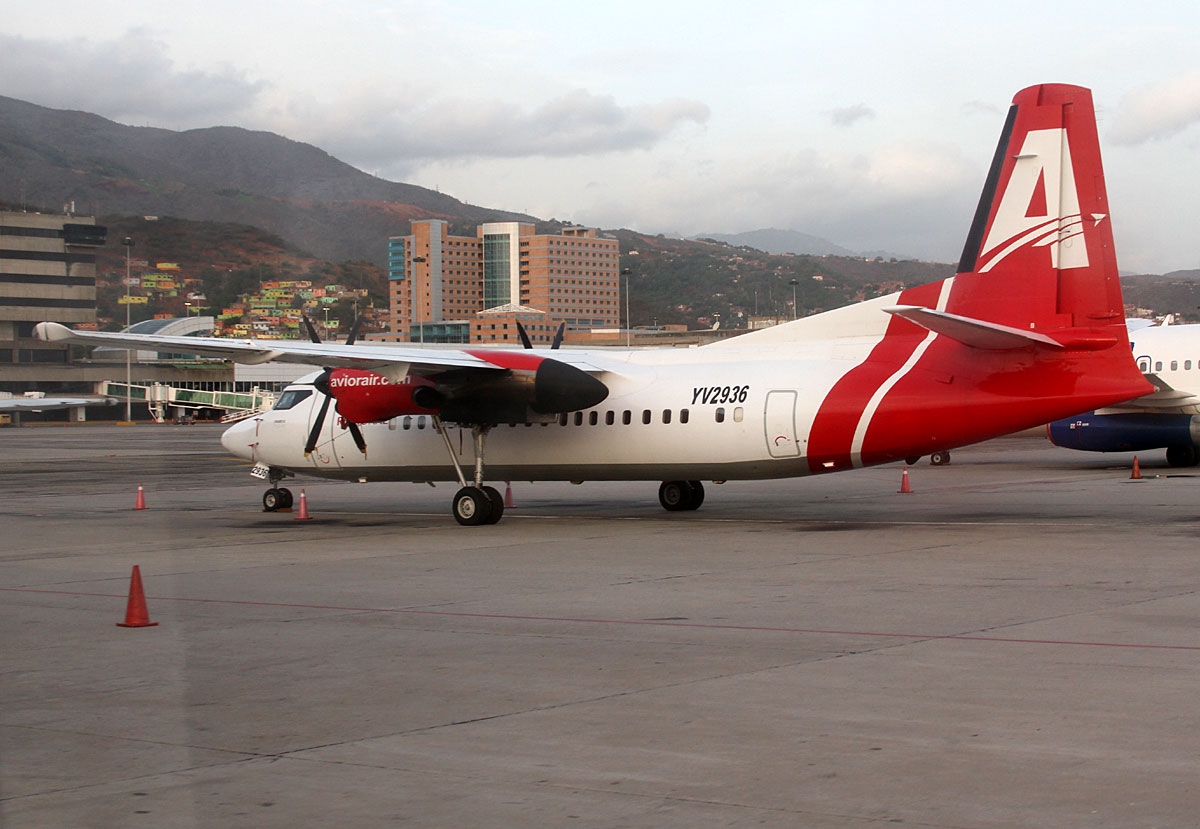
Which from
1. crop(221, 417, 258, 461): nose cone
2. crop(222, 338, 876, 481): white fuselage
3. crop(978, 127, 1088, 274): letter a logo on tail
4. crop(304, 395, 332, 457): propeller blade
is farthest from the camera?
crop(221, 417, 258, 461): nose cone

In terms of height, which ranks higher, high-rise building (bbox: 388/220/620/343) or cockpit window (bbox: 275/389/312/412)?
high-rise building (bbox: 388/220/620/343)

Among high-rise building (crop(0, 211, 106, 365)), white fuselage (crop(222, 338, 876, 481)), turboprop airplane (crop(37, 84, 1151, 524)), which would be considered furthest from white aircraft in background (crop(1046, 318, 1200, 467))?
high-rise building (crop(0, 211, 106, 365))

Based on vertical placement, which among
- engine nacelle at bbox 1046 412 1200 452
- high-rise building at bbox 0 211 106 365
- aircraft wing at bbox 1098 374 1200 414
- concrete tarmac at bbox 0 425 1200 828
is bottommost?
concrete tarmac at bbox 0 425 1200 828

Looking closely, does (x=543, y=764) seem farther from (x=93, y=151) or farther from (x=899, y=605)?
(x=93, y=151)

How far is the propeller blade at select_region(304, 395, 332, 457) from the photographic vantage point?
23984 millimetres

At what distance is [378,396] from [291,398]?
13.2 ft

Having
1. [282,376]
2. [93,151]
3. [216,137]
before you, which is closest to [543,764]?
[93,151]

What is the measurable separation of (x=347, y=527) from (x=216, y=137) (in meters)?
59.4

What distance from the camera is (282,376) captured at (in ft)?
325

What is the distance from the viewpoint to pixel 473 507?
70.0ft

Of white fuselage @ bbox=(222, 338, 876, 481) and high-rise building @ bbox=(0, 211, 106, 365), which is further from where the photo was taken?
high-rise building @ bbox=(0, 211, 106, 365)

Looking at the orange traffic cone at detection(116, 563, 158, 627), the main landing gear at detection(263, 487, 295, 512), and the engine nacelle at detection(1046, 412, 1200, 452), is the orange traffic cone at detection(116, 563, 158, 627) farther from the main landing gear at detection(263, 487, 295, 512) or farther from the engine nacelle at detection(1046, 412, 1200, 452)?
the engine nacelle at detection(1046, 412, 1200, 452)

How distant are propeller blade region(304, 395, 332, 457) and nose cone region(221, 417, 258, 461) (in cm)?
155

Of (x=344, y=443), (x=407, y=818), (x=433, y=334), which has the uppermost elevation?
(x=433, y=334)
